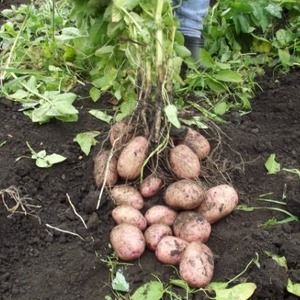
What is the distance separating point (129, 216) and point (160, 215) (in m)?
0.11

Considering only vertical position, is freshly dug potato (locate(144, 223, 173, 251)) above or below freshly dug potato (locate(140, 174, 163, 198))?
below

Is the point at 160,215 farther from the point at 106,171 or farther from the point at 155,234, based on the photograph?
the point at 106,171

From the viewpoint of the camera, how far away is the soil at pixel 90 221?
1994 mm

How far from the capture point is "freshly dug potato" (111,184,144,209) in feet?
7.24

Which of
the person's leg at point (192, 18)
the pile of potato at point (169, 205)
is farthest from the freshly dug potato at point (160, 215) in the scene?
the person's leg at point (192, 18)

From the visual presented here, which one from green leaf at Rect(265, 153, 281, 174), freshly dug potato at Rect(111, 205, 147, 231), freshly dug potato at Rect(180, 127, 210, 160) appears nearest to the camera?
freshly dug potato at Rect(111, 205, 147, 231)

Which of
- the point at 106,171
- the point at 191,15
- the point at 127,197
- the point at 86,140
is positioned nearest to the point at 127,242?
the point at 127,197

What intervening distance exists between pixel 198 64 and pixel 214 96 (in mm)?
217

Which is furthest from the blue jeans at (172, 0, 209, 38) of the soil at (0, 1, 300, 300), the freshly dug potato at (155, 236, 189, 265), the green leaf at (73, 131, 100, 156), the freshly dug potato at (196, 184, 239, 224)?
the freshly dug potato at (155, 236, 189, 265)

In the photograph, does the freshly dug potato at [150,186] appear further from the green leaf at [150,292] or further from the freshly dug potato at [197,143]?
the green leaf at [150,292]

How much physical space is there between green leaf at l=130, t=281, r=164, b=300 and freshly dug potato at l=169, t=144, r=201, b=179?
0.46m

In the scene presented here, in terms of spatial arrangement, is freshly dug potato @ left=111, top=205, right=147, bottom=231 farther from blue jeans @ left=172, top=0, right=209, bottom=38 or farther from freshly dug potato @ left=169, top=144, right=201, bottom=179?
blue jeans @ left=172, top=0, right=209, bottom=38

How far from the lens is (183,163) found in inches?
88.4

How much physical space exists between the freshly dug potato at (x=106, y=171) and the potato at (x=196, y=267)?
440 mm
